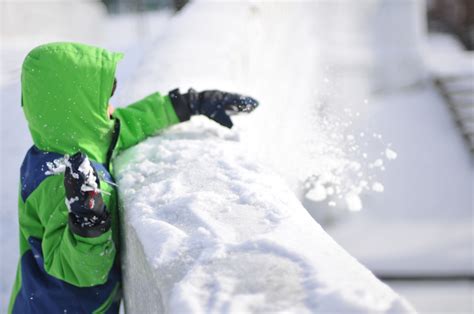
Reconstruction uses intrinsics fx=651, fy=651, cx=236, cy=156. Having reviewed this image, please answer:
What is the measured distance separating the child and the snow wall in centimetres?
8

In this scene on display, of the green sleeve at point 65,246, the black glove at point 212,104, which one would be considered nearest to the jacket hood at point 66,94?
Answer: the green sleeve at point 65,246

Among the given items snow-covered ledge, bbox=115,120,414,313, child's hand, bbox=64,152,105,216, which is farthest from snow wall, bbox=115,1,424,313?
child's hand, bbox=64,152,105,216

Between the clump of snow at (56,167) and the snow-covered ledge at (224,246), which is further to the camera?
the clump of snow at (56,167)

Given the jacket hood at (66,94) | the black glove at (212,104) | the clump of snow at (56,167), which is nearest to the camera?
the clump of snow at (56,167)

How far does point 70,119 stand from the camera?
73.7 inches

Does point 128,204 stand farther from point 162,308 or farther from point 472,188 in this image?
point 472,188

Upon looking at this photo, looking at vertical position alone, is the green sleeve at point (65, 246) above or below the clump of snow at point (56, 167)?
below

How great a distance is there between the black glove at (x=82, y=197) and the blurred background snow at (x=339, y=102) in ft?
1.89

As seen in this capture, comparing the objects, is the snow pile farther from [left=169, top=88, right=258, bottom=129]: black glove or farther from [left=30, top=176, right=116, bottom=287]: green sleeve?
[left=30, top=176, right=116, bottom=287]: green sleeve

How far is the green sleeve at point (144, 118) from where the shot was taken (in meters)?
2.21

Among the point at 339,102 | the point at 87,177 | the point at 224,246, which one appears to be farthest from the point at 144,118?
the point at 339,102

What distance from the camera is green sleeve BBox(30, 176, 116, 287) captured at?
1648 millimetres

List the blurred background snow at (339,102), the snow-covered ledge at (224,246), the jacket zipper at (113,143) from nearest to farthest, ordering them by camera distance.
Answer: the snow-covered ledge at (224,246)
the jacket zipper at (113,143)
the blurred background snow at (339,102)

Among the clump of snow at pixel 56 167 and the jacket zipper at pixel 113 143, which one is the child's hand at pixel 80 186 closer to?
the clump of snow at pixel 56 167
